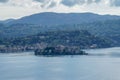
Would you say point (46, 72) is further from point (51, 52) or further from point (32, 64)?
point (51, 52)

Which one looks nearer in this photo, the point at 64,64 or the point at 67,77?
the point at 67,77

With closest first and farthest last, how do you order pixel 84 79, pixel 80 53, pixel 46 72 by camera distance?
pixel 84 79 < pixel 46 72 < pixel 80 53

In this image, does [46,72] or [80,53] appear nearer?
[46,72]

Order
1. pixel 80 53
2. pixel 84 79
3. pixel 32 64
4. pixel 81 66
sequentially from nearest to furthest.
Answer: pixel 84 79 → pixel 81 66 → pixel 32 64 → pixel 80 53

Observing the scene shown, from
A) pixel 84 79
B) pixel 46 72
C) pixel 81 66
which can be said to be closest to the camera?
pixel 84 79

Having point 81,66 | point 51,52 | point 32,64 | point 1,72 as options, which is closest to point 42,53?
point 51,52

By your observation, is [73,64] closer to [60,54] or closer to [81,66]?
[81,66]

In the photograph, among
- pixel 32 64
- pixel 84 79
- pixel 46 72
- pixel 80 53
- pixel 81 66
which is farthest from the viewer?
pixel 80 53

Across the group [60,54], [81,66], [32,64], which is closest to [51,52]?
[60,54]
